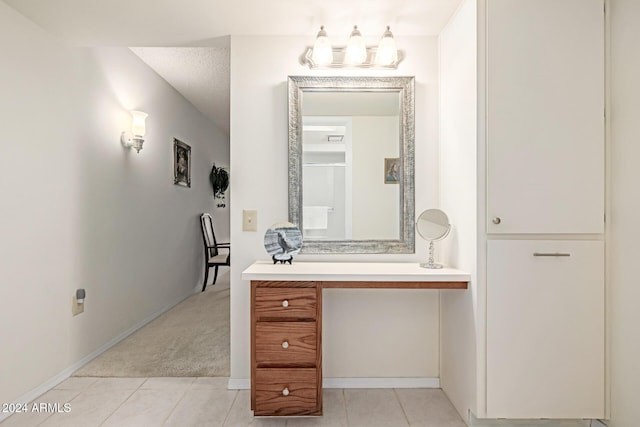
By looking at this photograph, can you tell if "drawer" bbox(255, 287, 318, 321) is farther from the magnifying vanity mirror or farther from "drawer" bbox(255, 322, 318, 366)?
the magnifying vanity mirror

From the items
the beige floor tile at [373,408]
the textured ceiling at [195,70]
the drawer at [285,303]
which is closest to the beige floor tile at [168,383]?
the drawer at [285,303]

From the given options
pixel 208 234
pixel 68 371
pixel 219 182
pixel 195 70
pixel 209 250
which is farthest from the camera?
pixel 219 182

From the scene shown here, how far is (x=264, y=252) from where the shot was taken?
7.47ft

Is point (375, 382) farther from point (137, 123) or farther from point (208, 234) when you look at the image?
point (208, 234)

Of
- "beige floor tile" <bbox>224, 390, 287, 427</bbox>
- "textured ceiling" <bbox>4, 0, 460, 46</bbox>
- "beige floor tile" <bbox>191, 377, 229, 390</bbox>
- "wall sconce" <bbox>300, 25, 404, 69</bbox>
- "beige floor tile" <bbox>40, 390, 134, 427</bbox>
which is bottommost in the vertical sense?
"beige floor tile" <bbox>191, 377, 229, 390</bbox>

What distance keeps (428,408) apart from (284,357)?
869 millimetres

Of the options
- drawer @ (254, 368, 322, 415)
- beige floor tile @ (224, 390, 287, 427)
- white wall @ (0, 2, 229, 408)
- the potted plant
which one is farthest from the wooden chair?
drawer @ (254, 368, 322, 415)

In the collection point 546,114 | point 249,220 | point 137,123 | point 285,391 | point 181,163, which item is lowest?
point 285,391

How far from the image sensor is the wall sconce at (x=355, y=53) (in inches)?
82.3

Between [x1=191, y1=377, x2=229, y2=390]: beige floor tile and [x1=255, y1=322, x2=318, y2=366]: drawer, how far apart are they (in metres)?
0.65

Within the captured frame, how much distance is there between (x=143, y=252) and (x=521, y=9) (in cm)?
347

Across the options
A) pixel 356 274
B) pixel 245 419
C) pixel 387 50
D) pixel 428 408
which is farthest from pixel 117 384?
pixel 387 50

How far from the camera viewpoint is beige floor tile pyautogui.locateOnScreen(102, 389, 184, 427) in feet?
6.11

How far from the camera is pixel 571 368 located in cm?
172
